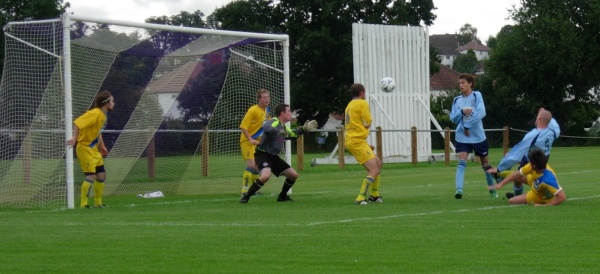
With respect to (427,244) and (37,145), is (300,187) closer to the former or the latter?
(37,145)

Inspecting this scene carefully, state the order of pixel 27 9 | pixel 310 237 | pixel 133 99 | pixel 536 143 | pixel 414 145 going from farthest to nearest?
pixel 27 9 < pixel 414 145 < pixel 133 99 < pixel 536 143 < pixel 310 237

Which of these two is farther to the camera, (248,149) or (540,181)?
(248,149)

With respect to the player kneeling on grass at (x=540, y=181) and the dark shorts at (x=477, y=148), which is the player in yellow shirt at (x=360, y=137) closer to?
the dark shorts at (x=477, y=148)

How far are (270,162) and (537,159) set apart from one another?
14.9 ft

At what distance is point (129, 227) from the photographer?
12820 millimetres

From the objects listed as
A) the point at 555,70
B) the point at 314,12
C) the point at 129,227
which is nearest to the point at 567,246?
the point at 129,227

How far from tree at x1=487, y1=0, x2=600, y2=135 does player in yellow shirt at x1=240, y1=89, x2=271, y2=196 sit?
5490cm

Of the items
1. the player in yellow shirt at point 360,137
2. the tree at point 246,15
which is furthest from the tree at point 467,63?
the player in yellow shirt at point 360,137

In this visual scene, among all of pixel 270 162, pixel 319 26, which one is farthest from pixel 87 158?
pixel 319 26

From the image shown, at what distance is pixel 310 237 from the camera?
11.1 metres

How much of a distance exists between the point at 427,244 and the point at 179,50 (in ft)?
37.4

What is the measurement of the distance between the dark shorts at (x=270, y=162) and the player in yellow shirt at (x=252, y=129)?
33 centimetres

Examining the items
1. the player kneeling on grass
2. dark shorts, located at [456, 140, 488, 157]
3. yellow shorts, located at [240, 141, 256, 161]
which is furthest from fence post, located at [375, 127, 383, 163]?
the player kneeling on grass

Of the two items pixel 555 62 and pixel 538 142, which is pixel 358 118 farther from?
pixel 555 62
